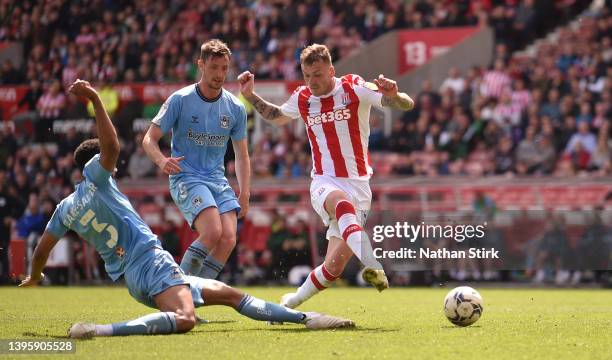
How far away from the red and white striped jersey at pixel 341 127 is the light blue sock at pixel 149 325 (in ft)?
8.09

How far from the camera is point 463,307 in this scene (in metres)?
8.71

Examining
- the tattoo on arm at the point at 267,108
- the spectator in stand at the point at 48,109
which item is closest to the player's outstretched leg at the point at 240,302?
the tattoo on arm at the point at 267,108

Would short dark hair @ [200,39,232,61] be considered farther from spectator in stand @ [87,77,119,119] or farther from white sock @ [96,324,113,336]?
spectator in stand @ [87,77,119,119]

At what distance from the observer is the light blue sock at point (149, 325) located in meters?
7.60

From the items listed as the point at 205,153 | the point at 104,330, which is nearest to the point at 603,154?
the point at 205,153

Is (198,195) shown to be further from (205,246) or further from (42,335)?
(42,335)

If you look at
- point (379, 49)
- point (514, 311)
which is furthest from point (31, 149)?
point (514, 311)

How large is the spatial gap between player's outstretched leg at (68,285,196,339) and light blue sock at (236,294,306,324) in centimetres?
52

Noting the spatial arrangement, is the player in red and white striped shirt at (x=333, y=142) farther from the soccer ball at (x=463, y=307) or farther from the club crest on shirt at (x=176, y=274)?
the club crest on shirt at (x=176, y=274)

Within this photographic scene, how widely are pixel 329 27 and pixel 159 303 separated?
17898mm

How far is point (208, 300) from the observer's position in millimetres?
8273

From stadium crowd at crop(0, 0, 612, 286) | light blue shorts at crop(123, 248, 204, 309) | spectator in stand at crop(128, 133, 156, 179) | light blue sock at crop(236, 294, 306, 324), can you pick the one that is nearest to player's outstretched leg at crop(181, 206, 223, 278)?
light blue sock at crop(236, 294, 306, 324)

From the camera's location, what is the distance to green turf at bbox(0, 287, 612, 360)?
22.8 ft

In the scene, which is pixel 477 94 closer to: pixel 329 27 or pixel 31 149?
pixel 329 27
